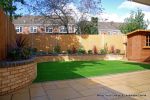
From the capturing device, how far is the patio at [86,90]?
4707mm

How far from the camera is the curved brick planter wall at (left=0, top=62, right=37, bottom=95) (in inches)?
187

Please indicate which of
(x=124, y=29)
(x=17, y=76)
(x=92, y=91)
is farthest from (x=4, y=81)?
(x=124, y=29)

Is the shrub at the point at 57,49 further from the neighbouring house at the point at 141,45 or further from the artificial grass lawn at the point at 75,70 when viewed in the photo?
the neighbouring house at the point at 141,45

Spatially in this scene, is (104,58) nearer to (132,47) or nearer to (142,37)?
(132,47)

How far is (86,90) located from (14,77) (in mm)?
2034

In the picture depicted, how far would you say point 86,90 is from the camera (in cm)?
534

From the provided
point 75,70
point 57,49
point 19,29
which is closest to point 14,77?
point 75,70

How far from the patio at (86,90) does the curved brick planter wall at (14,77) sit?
6.8 inches

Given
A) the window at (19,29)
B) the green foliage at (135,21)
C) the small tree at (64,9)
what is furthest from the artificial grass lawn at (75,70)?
the window at (19,29)

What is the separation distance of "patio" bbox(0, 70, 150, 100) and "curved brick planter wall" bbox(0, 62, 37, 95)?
0.57 ft

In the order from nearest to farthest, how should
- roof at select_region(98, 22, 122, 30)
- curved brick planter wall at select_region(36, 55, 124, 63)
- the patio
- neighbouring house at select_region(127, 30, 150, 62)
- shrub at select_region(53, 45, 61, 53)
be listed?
the patio
curved brick planter wall at select_region(36, 55, 124, 63)
neighbouring house at select_region(127, 30, 150, 62)
shrub at select_region(53, 45, 61, 53)
roof at select_region(98, 22, 122, 30)

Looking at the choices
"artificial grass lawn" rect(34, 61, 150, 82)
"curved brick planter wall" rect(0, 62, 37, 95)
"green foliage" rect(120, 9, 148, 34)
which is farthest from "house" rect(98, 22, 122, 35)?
"curved brick planter wall" rect(0, 62, 37, 95)

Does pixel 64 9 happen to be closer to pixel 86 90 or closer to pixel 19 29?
pixel 86 90

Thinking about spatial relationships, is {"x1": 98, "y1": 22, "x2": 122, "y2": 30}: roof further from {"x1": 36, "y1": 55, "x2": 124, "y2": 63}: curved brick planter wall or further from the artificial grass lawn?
the artificial grass lawn
